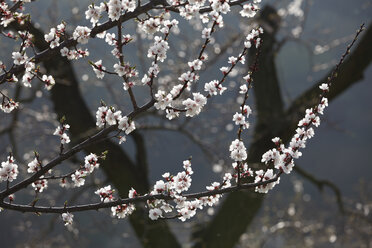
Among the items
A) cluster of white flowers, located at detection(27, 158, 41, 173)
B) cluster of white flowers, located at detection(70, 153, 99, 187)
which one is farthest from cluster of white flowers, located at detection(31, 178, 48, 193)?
cluster of white flowers, located at detection(70, 153, 99, 187)

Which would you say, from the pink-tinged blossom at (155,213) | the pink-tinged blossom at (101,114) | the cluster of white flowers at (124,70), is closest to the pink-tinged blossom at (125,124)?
the pink-tinged blossom at (101,114)

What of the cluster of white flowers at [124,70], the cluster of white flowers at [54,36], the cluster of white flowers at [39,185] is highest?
the cluster of white flowers at [54,36]

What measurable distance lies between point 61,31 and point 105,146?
3.22m

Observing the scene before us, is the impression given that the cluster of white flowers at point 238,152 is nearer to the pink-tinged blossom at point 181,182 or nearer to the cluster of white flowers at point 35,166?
the pink-tinged blossom at point 181,182

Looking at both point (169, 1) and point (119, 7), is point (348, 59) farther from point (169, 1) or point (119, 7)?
point (119, 7)

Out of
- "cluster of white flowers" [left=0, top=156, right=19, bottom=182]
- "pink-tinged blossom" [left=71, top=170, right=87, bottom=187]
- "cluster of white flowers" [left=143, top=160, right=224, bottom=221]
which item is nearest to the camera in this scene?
"cluster of white flowers" [left=143, top=160, right=224, bottom=221]

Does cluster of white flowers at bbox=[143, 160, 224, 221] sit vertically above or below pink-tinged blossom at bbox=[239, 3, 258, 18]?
below

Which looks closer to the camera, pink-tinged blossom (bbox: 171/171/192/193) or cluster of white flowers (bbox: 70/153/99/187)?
pink-tinged blossom (bbox: 171/171/192/193)

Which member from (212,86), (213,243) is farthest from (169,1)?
(213,243)

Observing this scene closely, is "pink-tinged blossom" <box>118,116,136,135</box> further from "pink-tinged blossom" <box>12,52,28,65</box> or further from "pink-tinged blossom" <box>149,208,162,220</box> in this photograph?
"pink-tinged blossom" <box>12,52,28,65</box>

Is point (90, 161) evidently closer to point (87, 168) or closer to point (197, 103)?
point (87, 168)

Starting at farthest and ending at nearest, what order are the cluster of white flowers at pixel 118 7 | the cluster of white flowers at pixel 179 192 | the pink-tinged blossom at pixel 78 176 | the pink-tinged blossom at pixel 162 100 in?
the pink-tinged blossom at pixel 78 176 → the cluster of white flowers at pixel 179 192 → the pink-tinged blossom at pixel 162 100 → the cluster of white flowers at pixel 118 7

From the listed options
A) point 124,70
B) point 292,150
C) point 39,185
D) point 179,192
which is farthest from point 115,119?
point 292,150

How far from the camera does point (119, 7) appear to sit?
1.88 m
